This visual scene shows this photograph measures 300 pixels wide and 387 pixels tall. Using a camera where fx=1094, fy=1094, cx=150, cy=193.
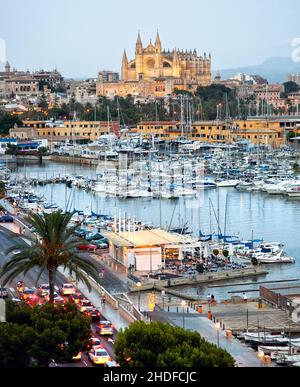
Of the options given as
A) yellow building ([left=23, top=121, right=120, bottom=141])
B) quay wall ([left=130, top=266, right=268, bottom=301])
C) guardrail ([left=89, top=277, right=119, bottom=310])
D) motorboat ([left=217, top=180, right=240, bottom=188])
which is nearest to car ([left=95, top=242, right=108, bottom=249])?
quay wall ([left=130, top=266, right=268, bottom=301])

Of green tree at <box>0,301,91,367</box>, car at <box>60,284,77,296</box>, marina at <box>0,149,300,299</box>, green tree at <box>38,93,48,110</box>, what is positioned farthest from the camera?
green tree at <box>38,93,48,110</box>

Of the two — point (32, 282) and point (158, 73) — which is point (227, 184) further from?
point (158, 73)

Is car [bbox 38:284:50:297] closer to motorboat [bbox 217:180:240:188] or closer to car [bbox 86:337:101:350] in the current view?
car [bbox 86:337:101:350]

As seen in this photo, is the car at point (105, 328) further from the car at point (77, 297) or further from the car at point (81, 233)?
the car at point (81, 233)

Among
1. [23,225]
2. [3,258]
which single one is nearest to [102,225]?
[23,225]

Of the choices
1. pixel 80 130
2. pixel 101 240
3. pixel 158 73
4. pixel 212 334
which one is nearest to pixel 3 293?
pixel 212 334

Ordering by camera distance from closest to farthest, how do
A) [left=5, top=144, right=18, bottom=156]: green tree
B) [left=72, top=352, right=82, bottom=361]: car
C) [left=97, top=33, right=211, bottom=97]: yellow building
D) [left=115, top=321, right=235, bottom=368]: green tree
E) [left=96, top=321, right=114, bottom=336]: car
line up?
[left=115, top=321, right=235, bottom=368]: green tree
[left=72, top=352, right=82, bottom=361]: car
[left=96, top=321, right=114, bottom=336]: car
[left=5, top=144, right=18, bottom=156]: green tree
[left=97, top=33, right=211, bottom=97]: yellow building

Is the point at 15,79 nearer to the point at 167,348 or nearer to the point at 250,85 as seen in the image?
the point at 250,85
